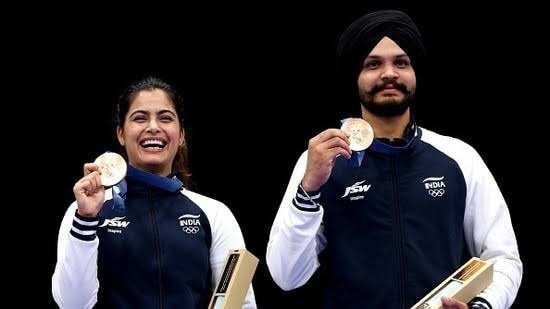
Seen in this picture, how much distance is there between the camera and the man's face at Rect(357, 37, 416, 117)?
4164 mm

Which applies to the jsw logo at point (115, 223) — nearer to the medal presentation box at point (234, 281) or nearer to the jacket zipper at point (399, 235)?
the medal presentation box at point (234, 281)

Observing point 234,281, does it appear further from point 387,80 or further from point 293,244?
point 387,80

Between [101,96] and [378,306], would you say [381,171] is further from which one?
[101,96]

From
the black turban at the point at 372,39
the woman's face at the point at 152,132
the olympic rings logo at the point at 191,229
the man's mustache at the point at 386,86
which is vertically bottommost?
the olympic rings logo at the point at 191,229

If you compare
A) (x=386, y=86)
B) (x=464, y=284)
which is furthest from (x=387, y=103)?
(x=464, y=284)

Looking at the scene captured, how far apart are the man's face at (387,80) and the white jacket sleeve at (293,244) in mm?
431

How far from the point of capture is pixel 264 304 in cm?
536

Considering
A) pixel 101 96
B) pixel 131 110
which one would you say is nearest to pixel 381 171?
pixel 131 110

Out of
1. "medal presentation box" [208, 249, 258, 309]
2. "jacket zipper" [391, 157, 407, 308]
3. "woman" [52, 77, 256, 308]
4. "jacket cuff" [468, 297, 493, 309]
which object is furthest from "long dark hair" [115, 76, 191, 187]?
"jacket cuff" [468, 297, 493, 309]

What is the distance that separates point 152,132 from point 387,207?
99 cm

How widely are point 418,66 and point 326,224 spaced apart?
28.4 inches

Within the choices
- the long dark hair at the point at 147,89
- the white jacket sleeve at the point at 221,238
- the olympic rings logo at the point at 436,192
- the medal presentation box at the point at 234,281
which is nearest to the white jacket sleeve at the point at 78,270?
the medal presentation box at the point at 234,281

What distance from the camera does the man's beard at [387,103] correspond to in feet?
13.7

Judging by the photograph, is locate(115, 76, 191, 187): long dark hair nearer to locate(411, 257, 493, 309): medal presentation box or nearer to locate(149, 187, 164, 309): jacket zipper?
locate(149, 187, 164, 309): jacket zipper
